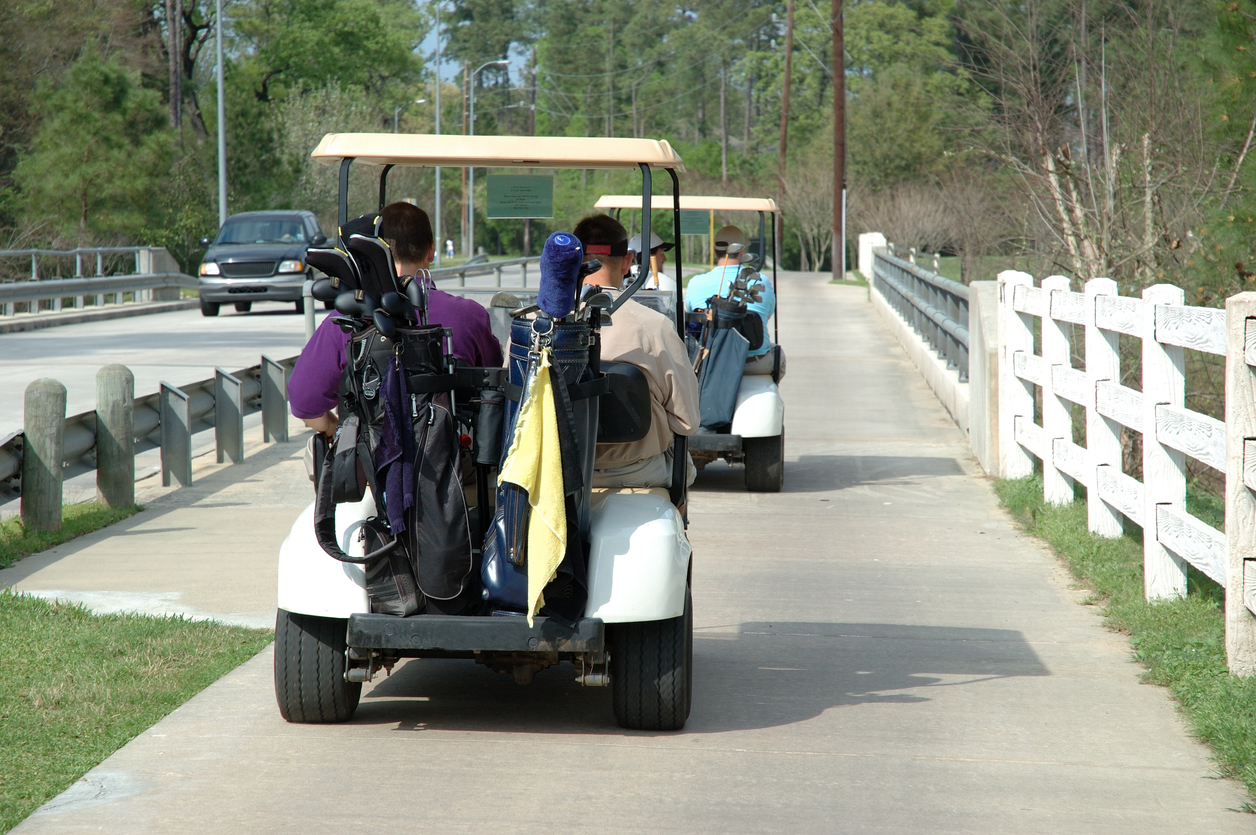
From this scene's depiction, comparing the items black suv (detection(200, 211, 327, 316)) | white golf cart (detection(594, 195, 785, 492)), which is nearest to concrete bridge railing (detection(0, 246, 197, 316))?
black suv (detection(200, 211, 327, 316))

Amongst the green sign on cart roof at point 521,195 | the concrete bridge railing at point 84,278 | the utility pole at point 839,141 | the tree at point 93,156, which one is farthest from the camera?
the utility pole at point 839,141

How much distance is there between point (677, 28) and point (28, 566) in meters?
96.1

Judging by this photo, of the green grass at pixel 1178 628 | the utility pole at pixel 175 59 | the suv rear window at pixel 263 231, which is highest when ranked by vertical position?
the utility pole at pixel 175 59

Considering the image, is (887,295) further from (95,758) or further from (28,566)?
(95,758)

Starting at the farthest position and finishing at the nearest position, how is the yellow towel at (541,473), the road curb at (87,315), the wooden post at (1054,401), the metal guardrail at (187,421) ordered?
the road curb at (87,315) → the wooden post at (1054,401) → the metal guardrail at (187,421) → the yellow towel at (541,473)

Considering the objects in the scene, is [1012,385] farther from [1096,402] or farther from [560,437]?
[560,437]

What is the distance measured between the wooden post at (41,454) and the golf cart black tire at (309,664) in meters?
3.61

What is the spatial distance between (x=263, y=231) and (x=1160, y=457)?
903 inches

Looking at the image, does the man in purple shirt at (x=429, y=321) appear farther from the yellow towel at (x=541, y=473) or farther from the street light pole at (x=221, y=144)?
the street light pole at (x=221, y=144)

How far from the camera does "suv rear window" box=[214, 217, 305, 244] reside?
86.4 ft

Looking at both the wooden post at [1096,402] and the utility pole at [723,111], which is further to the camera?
the utility pole at [723,111]

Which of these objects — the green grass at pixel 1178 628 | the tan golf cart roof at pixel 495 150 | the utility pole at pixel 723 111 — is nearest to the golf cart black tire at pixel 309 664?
the tan golf cart roof at pixel 495 150

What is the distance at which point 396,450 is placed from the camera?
4094mm

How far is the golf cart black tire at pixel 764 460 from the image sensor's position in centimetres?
948
